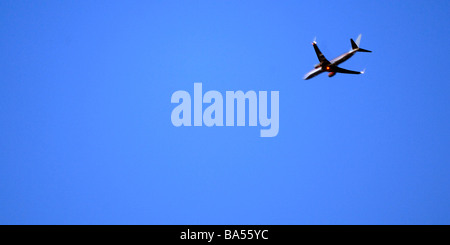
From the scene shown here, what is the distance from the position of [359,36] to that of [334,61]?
2832 millimetres

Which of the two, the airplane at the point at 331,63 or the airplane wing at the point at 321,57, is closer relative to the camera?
the airplane at the point at 331,63

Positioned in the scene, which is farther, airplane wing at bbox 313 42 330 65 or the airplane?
airplane wing at bbox 313 42 330 65
